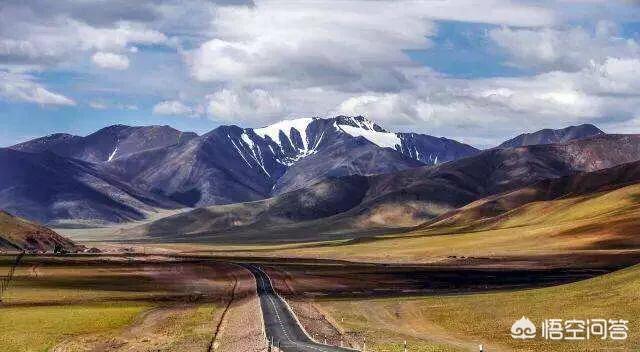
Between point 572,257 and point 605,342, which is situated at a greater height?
point 572,257

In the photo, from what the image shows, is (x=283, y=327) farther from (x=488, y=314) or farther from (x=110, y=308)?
(x=110, y=308)

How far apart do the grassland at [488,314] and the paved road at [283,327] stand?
4.62 m

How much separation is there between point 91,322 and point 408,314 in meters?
31.6

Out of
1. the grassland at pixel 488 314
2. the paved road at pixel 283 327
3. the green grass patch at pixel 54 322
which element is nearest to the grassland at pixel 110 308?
the green grass patch at pixel 54 322

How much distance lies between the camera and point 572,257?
179000mm

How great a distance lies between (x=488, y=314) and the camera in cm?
8506

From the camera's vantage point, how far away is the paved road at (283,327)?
60.6 m

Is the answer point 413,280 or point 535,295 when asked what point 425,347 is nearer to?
point 535,295

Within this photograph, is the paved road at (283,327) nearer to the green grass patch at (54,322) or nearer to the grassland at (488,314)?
the grassland at (488,314)

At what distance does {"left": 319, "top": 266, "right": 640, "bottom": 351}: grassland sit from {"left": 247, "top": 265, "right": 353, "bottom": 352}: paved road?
182 inches

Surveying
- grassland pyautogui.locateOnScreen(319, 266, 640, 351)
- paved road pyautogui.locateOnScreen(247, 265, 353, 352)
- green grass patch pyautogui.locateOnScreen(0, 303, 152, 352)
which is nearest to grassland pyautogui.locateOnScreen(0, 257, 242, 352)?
green grass patch pyautogui.locateOnScreen(0, 303, 152, 352)

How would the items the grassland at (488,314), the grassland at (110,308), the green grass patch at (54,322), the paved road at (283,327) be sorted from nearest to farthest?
the paved road at (283,327) < the grassland at (488,314) < the green grass patch at (54,322) < the grassland at (110,308)

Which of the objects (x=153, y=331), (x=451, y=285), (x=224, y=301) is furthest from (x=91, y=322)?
(x=451, y=285)

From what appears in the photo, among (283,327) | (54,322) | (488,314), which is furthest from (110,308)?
(488,314)
